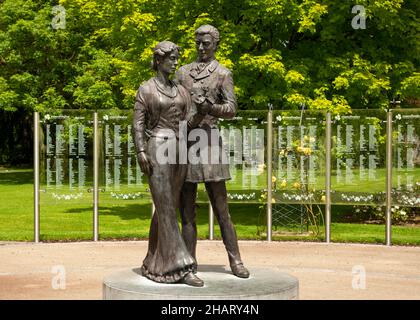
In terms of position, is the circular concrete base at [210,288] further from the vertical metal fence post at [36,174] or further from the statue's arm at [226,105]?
the vertical metal fence post at [36,174]

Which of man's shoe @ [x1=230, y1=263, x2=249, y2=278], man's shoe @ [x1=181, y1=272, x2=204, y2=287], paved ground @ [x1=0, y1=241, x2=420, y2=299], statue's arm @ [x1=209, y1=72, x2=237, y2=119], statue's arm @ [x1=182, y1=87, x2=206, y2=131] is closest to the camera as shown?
man's shoe @ [x1=181, y1=272, x2=204, y2=287]

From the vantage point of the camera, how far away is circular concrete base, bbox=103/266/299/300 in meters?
8.27

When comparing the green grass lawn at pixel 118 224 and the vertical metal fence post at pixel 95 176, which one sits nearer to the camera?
the vertical metal fence post at pixel 95 176

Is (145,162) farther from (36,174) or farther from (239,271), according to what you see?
(36,174)

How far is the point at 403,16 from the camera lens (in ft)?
65.5

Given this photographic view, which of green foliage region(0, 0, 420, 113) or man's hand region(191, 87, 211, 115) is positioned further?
green foliage region(0, 0, 420, 113)

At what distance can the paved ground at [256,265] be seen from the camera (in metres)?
10.4

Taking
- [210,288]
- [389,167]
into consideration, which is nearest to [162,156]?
[210,288]

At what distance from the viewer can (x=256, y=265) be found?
12.5 m

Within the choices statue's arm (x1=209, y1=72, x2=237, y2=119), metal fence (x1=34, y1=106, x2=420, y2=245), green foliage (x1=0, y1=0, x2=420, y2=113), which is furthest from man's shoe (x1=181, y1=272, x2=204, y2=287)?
green foliage (x1=0, y1=0, x2=420, y2=113)

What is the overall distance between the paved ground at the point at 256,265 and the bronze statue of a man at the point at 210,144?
1485mm

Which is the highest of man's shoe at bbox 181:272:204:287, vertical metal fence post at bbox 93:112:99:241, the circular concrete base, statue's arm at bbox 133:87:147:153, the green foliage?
the green foliage

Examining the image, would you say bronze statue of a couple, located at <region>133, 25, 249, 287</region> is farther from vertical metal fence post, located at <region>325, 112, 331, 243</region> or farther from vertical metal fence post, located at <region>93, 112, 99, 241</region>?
vertical metal fence post, located at <region>325, 112, 331, 243</region>

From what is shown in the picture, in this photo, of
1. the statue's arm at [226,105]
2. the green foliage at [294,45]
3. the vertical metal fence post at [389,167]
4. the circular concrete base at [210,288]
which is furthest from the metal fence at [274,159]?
the statue's arm at [226,105]
